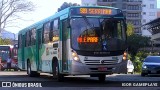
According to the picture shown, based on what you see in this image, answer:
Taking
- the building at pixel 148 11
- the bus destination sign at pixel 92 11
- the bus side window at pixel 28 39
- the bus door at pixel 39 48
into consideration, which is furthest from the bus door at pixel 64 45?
the building at pixel 148 11

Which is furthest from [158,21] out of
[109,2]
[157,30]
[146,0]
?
[146,0]

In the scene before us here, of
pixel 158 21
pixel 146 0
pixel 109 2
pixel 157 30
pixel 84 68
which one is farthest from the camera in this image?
pixel 146 0

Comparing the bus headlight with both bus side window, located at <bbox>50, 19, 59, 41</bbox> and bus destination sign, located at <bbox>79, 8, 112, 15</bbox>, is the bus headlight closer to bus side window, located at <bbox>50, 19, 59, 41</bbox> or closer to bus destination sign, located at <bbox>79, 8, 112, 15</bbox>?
bus destination sign, located at <bbox>79, 8, 112, 15</bbox>

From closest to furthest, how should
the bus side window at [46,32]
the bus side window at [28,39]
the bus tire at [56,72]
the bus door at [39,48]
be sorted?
the bus tire at [56,72] → the bus side window at [46,32] → the bus door at [39,48] → the bus side window at [28,39]

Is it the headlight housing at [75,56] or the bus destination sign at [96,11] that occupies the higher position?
the bus destination sign at [96,11]

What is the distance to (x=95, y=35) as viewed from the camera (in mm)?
16328

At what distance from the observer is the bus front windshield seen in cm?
1617

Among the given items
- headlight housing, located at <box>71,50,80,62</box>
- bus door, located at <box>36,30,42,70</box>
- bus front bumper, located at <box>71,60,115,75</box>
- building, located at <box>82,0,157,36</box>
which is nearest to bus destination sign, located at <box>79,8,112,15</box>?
headlight housing, located at <box>71,50,80,62</box>

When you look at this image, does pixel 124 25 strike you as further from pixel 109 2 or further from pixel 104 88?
pixel 109 2

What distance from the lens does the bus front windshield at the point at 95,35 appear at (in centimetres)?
1617

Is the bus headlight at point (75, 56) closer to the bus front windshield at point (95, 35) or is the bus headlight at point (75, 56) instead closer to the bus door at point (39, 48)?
the bus front windshield at point (95, 35)

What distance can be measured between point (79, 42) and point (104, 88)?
260 cm

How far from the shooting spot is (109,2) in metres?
106

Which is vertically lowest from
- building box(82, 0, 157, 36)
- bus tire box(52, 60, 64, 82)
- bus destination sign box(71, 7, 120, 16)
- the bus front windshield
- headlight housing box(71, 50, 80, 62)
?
bus tire box(52, 60, 64, 82)
